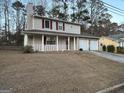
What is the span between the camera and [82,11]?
53.7 metres

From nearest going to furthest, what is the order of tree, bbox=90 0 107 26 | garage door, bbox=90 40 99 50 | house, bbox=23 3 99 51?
house, bbox=23 3 99 51 < garage door, bbox=90 40 99 50 < tree, bbox=90 0 107 26

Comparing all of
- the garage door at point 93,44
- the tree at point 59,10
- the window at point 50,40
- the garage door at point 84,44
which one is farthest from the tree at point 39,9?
the window at point 50,40

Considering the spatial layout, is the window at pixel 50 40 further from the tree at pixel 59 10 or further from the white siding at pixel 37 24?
the tree at pixel 59 10

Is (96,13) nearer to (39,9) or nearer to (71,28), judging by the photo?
(39,9)

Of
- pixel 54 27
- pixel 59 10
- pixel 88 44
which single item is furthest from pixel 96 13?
pixel 54 27

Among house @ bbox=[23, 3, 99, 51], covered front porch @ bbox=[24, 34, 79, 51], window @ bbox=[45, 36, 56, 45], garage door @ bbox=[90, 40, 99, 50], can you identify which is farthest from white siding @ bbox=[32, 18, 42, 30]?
garage door @ bbox=[90, 40, 99, 50]

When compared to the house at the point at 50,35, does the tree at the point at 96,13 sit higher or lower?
higher

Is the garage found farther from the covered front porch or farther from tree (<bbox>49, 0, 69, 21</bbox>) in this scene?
tree (<bbox>49, 0, 69, 21</bbox>)

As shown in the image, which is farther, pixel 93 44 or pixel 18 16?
pixel 18 16

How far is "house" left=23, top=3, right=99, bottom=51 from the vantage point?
90.5ft

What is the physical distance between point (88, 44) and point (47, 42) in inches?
385

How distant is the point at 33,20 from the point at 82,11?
88.8 feet

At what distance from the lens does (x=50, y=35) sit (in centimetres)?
2908

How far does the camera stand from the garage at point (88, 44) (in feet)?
115
